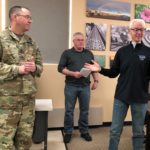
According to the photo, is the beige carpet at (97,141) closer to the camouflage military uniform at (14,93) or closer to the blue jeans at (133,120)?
the blue jeans at (133,120)

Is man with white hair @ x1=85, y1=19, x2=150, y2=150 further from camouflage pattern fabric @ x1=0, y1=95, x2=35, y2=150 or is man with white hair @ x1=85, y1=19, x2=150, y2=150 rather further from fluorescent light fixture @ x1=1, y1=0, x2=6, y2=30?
fluorescent light fixture @ x1=1, y1=0, x2=6, y2=30

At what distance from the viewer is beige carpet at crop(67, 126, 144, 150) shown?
298cm

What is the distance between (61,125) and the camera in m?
3.65

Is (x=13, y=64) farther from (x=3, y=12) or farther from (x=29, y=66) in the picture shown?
(x=3, y=12)

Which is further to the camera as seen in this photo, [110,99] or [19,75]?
[110,99]

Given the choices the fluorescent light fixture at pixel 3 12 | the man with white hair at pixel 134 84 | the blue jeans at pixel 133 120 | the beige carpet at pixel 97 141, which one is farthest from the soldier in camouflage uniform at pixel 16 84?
the fluorescent light fixture at pixel 3 12

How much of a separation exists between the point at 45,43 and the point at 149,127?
191 centimetres

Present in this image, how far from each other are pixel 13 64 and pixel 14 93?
0.24 metres

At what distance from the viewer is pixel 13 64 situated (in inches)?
77.4

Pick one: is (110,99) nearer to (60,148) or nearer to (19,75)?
(60,148)

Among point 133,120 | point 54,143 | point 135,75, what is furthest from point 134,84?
point 54,143

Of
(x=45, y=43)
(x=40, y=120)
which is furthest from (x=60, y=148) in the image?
(x=45, y=43)

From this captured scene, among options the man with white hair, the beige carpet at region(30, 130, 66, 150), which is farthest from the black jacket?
the beige carpet at region(30, 130, 66, 150)

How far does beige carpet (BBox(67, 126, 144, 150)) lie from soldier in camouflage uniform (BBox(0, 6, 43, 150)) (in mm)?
1130
